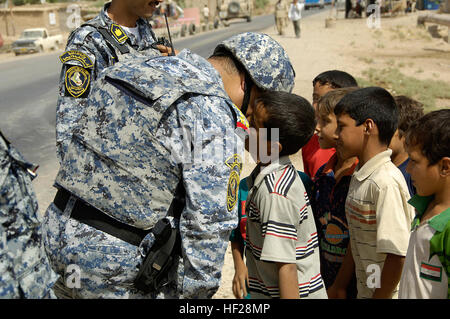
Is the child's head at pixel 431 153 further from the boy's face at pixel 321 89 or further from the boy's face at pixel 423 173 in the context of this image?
the boy's face at pixel 321 89

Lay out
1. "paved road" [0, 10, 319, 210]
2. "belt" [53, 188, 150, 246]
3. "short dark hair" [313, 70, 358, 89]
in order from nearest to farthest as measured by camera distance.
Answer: "belt" [53, 188, 150, 246] < "short dark hair" [313, 70, 358, 89] < "paved road" [0, 10, 319, 210]

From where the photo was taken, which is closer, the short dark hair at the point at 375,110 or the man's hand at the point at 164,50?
the short dark hair at the point at 375,110

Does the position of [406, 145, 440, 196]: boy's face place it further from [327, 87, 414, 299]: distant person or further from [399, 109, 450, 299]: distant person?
[327, 87, 414, 299]: distant person

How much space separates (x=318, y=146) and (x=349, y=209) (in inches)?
25.6

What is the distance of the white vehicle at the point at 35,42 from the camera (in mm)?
21359

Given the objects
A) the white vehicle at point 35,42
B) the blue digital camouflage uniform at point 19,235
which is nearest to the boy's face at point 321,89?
the blue digital camouflage uniform at point 19,235

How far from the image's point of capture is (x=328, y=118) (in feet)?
8.39

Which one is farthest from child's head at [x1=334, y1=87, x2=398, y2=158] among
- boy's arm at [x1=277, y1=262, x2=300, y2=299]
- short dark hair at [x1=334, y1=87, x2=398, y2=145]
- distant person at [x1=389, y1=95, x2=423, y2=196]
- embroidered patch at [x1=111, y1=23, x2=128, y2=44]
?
embroidered patch at [x1=111, y1=23, x2=128, y2=44]

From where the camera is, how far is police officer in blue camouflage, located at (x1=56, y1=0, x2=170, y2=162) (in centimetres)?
218

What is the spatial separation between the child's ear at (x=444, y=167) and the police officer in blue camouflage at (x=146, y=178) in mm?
722

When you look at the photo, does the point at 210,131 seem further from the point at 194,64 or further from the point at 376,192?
the point at 376,192

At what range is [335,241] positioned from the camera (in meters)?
2.35

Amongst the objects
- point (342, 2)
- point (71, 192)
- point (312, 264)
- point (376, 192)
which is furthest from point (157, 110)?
point (342, 2)

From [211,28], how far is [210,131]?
107 ft
